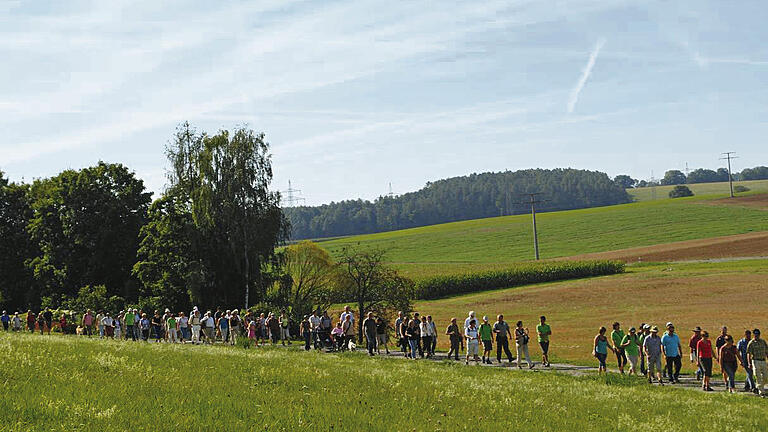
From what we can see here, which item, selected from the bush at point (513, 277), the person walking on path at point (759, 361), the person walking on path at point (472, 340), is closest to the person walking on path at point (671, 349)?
the person walking on path at point (759, 361)

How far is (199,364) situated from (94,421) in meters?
6.86

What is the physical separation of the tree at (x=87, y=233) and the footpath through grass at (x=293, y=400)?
4585 cm

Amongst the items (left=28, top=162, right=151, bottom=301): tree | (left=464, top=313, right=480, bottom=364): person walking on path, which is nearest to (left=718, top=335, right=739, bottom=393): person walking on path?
(left=464, top=313, right=480, bottom=364): person walking on path

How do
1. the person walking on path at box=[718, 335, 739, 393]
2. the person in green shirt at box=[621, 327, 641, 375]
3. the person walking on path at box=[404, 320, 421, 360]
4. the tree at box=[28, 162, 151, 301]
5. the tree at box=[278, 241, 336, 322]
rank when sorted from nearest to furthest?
the person walking on path at box=[718, 335, 739, 393], the person in green shirt at box=[621, 327, 641, 375], the person walking on path at box=[404, 320, 421, 360], the tree at box=[278, 241, 336, 322], the tree at box=[28, 162, 151, 301]

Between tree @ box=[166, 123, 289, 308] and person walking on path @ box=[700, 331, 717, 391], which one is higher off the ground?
tree @ box=[166, 123, 289, 308]

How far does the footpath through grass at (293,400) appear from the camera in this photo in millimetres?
9664

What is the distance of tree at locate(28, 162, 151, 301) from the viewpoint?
60.2 meters

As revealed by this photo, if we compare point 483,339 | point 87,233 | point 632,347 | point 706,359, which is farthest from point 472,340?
point 87,233

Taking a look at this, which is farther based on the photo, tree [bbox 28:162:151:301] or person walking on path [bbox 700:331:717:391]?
tree [bbox 28:162:151:301]

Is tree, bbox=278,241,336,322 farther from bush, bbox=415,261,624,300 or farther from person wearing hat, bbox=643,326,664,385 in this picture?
person wearing hat, bbox=643,326,664,385

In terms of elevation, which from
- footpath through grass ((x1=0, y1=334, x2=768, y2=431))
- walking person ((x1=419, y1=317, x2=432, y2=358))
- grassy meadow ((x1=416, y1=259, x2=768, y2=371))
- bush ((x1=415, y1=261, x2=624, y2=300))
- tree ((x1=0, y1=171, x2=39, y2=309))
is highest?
tree ((x1=0, y1=171, x2=39, y2=309))

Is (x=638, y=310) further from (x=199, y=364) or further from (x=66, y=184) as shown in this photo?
(x=66, y=184)

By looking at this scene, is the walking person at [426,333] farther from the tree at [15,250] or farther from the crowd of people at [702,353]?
the tree at [15,250]

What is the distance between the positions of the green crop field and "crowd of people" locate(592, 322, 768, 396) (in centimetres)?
6814
